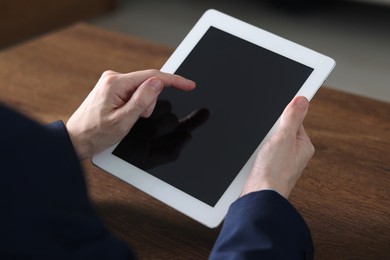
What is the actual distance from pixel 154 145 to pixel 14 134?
443 millimetres

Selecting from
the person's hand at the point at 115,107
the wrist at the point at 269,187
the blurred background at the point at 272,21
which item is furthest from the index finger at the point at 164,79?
the blurred background at the point at 272,21

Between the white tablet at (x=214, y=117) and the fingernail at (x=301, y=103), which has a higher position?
the fingernail at (x=301, y=103)

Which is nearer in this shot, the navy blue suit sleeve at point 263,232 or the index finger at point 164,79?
the navy blue suit sleeve at point 263,232

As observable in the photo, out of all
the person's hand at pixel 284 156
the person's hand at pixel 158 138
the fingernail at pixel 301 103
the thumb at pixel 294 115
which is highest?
the fingernail at pixel 301 103

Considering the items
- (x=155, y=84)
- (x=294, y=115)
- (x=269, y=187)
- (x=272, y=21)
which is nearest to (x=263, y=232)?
(x=269, y=187)

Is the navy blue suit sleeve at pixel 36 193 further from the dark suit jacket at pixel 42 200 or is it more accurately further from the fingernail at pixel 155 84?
the fingernail at pixel 155 84

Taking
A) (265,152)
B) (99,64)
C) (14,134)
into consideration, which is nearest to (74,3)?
(99,64)

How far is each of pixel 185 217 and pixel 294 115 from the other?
241 mm

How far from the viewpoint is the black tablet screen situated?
0.92 m

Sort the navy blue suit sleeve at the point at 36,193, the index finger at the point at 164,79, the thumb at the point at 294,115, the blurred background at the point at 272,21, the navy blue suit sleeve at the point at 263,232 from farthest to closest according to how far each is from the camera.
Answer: the blurred background at the point at 272,21 < the index finger at the point at 164,79 < the thumb at the point at 294,115 < the navy blue suit sleeve at the point at 263,232 < the navy blue suit sleeve at the point at 36,193

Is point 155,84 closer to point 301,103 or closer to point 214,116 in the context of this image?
point 214,116

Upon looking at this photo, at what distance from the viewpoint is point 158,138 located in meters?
0.97

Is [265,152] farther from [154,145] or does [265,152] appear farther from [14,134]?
[14,134]

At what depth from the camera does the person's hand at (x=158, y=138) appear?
0.96 meters
